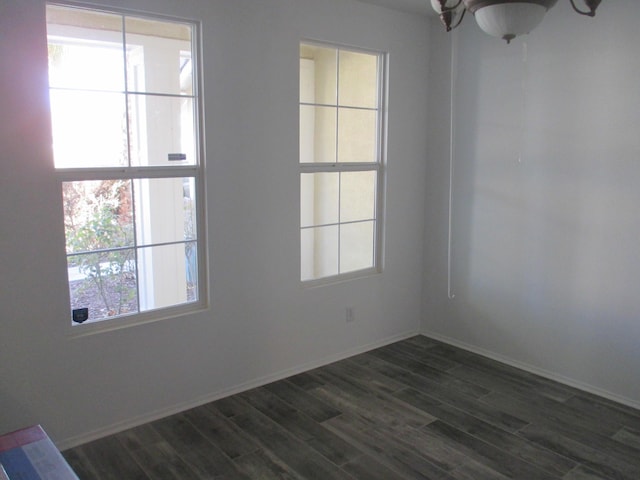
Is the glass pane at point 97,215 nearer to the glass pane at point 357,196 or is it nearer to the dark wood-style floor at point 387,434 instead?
the dark wood-style floor at point 387,434

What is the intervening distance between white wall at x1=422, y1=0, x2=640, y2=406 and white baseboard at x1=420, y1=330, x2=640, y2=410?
0.01m

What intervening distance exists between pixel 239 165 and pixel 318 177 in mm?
738

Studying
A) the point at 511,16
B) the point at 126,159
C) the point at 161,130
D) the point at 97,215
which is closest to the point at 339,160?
the point at 161,130

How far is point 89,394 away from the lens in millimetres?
3037

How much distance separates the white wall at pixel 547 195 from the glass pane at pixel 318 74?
99 cm

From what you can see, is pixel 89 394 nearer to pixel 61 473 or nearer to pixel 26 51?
pixel 61 473

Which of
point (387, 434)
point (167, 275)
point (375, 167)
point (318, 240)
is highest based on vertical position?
point (375, 167)

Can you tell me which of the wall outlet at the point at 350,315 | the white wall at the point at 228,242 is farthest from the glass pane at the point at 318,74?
the wall outlet at the point at 350,315

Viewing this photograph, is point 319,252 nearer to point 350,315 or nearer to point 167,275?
point 350,315

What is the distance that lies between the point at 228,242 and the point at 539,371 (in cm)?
242

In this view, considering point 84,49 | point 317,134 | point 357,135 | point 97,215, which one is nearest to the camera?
point 84,49

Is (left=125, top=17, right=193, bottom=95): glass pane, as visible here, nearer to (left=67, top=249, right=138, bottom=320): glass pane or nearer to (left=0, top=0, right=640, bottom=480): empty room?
(left=0, top=0, right=640, bottom=480): empty room

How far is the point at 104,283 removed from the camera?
3.08m

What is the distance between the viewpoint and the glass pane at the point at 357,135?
4.11 metres
